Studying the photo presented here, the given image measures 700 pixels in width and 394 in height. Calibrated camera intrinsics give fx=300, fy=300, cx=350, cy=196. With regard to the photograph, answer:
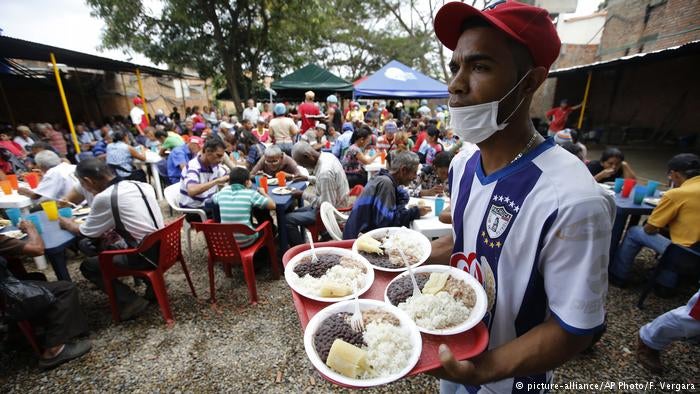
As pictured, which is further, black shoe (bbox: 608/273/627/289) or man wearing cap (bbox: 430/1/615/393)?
black shoe (bbox: 608/273/627/289)

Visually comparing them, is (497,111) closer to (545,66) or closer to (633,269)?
(545,66)

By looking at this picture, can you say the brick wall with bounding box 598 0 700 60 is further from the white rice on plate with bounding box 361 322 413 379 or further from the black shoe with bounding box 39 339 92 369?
the black shoe with bounding box 39 339 92 369

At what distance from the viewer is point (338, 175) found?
4438 millimetres

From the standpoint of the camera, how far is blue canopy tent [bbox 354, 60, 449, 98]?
35.8ft

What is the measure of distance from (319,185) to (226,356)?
237cm

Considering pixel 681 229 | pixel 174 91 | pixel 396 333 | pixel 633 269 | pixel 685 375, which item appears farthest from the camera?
pixel 174 91

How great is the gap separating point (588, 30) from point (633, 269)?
92.2 feet

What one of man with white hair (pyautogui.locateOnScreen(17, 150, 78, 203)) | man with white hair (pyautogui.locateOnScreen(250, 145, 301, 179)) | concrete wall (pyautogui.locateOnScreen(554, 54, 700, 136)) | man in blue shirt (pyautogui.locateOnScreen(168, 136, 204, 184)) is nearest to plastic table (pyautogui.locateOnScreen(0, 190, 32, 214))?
man with white hair (pyautogui.locateOnScreen(17, 150, 78, 203))

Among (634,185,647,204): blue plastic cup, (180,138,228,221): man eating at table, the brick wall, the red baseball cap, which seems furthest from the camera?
the brick wall

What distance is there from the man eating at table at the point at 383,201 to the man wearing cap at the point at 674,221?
2677 mm

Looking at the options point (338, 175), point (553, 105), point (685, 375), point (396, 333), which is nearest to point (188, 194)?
point (338, 175)

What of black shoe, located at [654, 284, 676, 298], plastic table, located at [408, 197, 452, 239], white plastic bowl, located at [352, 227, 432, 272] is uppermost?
white plastic bowl, located at [352, 227, 432, 272]

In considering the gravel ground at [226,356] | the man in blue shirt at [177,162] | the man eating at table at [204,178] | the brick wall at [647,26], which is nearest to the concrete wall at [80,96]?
the man in blue shirt at [177,162]

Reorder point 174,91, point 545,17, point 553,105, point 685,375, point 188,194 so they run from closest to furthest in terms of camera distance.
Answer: point 545,17
point 685,375
point 188,194
point 553,105
point 174,91
